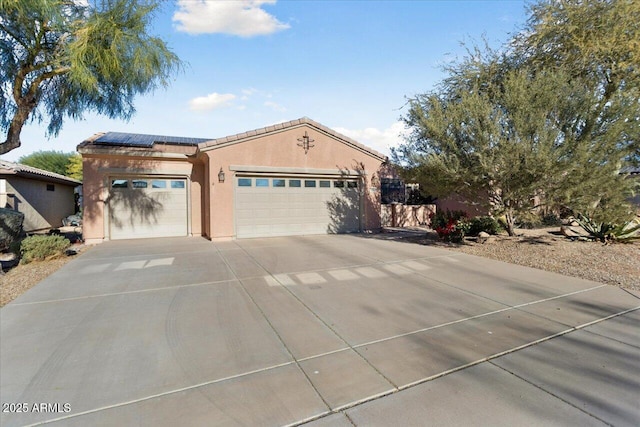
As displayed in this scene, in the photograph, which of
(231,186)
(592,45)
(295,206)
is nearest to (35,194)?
(231,186)

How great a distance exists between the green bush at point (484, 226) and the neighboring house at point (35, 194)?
17.3m

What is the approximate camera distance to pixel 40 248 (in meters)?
7.14

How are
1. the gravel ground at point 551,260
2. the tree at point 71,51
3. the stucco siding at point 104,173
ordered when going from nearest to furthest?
the gravel ground at point 551,260, the tree at point 71,51, the stucco siding at point 104,173

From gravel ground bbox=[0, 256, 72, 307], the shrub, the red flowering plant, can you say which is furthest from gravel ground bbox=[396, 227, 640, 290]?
gravel ground bbox=[0, 256, 72, 307]

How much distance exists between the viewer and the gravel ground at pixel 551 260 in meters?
5.52

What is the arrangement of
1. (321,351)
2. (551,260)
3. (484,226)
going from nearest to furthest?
1. (321,351)
2. (551,260)
3. (484,226)

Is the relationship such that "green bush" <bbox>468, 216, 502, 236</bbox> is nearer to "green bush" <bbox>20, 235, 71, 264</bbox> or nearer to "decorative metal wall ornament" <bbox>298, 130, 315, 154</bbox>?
"decorative metal wall ornament" <bbox>298, 130, 315, 154</bbox>

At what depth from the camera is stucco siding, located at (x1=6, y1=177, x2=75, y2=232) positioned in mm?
12180

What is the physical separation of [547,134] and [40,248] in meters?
12.3

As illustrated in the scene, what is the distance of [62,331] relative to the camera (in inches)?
139

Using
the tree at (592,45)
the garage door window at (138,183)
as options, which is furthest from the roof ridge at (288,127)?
the tree at (592,45)

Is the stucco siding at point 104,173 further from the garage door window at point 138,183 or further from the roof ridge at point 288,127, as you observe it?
the roof ridge at point 288,127

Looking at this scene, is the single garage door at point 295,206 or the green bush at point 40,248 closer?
the green bush at point 40,248

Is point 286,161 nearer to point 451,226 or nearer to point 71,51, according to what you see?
point 451,226
